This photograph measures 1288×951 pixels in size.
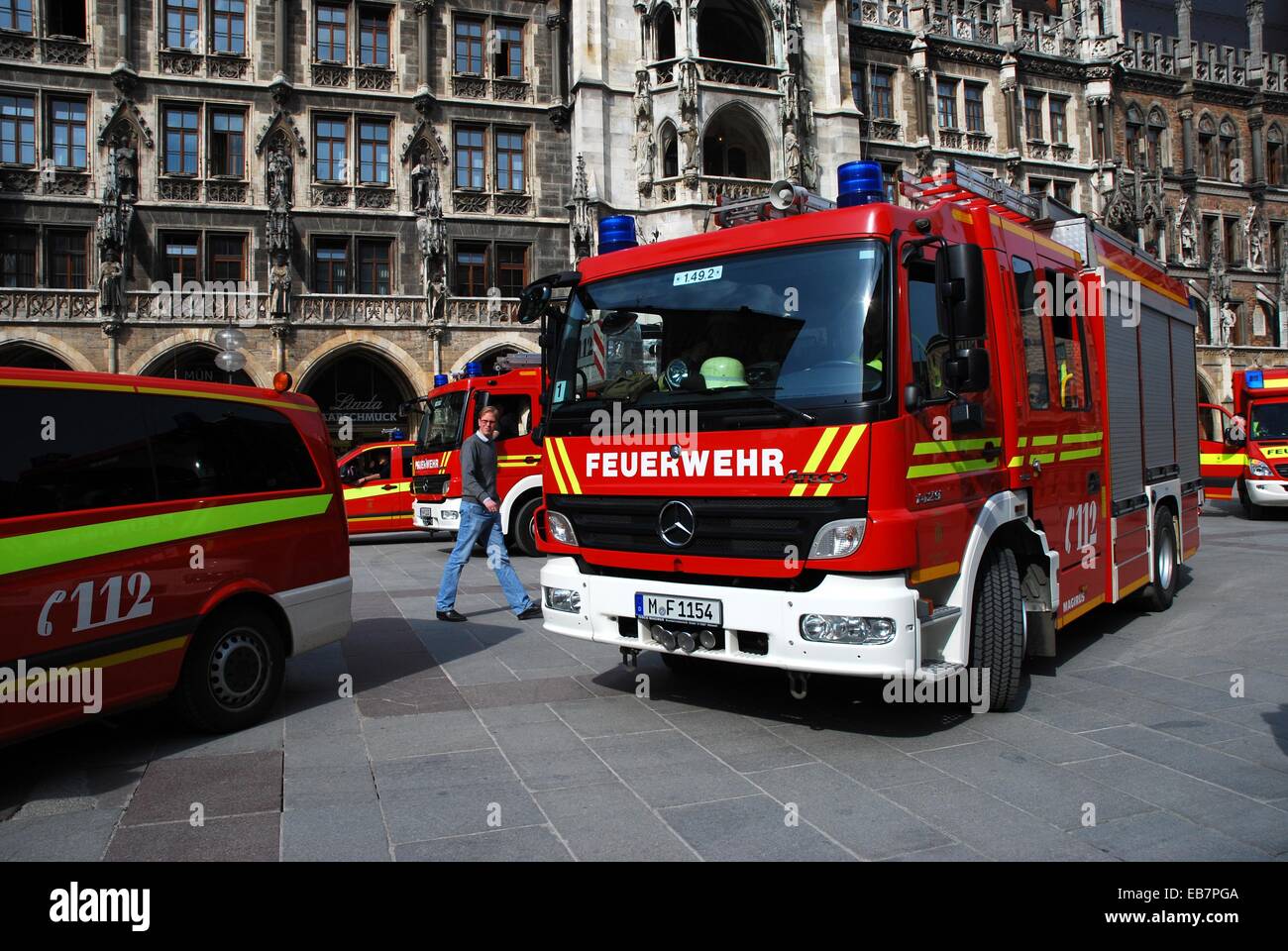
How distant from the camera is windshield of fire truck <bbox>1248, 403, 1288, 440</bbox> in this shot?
20.7 m

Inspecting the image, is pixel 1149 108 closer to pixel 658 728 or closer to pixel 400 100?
pixel 400 100

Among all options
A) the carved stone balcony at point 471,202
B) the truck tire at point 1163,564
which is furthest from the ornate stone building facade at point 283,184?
the truck tire at point 1163,564

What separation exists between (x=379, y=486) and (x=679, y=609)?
14.8 m

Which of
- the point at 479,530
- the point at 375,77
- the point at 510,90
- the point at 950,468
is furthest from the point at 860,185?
the point at 510,90

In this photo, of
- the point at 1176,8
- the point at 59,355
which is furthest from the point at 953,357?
the point at 1176,8

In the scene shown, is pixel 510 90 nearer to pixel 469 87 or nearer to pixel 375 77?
pixel 469 87

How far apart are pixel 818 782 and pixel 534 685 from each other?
2.78m

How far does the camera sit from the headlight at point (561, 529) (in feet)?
20.5

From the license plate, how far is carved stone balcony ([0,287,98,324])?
2509 cm

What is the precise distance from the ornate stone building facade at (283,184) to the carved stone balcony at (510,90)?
0.21 feet

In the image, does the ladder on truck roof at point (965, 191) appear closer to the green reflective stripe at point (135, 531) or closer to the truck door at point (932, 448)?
the truck door at point (932, 448)

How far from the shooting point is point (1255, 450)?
20750 millimetres

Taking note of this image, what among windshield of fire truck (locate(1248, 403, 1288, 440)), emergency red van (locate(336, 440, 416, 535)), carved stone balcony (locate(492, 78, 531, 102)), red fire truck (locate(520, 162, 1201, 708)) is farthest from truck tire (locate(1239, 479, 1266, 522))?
carved stone balcony (locate(492, 78, 531, 102))

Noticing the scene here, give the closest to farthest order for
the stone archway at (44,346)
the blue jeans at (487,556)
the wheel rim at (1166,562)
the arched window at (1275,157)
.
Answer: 1. the wheel rim at (1166,562)
2. the blue jeans at (487,556)
3. the stone archway at (44,346)
4. the arched window at (1275,157)
